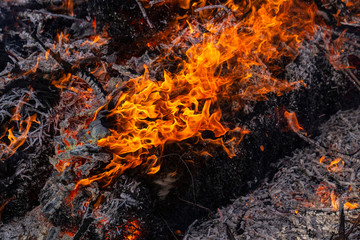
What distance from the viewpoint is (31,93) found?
13.9ft

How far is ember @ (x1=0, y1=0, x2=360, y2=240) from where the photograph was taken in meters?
3.22

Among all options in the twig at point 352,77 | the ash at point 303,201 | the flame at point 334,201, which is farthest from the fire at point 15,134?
the twig at point 352,77

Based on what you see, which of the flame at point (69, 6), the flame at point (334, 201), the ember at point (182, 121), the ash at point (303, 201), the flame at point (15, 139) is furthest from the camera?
the flame at point (69, 6)

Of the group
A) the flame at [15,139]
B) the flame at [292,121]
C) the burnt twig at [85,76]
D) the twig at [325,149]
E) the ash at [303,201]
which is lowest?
the ash at [303,201]

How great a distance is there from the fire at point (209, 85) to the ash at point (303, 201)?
0.84 m

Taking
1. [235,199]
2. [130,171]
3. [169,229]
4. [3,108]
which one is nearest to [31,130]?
[3,108]

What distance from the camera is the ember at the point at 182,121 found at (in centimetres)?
322

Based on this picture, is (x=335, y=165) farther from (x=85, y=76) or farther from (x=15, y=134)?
(x=15, y=134)

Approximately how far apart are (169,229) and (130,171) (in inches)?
36.7

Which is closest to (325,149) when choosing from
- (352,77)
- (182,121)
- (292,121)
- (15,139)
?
(292,121)

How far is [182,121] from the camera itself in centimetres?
343

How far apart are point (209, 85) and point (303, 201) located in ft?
6.52

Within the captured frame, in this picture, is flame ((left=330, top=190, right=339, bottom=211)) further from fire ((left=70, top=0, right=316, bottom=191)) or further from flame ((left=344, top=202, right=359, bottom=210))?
fire ((left=70, top=0, right=316, bottom=191))

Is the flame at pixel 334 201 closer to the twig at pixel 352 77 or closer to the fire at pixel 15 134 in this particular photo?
the twig at pixel 352 77
